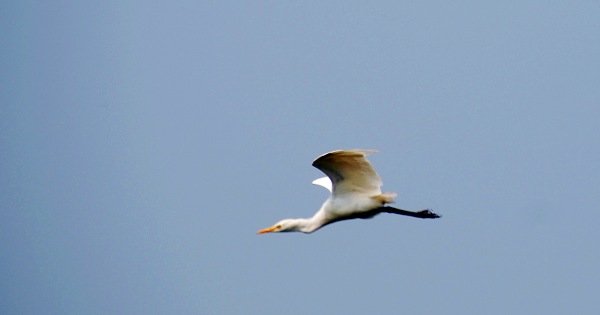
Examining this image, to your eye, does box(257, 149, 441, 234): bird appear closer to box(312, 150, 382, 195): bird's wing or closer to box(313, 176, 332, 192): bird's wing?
box(312, 150, 382, 195): bird's wing

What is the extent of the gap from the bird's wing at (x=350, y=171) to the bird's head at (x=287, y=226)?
122cm

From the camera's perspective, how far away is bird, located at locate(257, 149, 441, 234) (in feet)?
67.6

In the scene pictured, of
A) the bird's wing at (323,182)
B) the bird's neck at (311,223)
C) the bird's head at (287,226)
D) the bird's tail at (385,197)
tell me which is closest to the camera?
the bird's tail at (385,197)

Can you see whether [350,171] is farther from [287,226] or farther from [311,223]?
[287,226]

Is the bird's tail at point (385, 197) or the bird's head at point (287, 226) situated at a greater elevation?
the bird's tail at point (385, 197)

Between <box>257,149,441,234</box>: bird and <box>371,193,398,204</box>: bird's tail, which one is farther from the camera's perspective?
<box>371,193,398,204</box>: bird's tail

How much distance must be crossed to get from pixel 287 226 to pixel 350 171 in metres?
2.21

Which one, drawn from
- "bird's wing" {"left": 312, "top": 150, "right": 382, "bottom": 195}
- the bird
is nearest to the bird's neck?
the bird

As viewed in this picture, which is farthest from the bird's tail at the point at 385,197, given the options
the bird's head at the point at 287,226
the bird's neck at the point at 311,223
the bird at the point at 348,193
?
the bird's head at the point at 287,226

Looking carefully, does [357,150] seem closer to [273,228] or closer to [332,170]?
[332,170]

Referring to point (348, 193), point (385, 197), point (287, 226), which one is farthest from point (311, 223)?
point (385, 197)

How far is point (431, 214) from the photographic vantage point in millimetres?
22828

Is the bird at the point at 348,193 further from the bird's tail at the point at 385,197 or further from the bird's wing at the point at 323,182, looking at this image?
the bird's wing at the point at 323,182

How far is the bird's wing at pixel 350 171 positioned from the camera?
66.9ft
